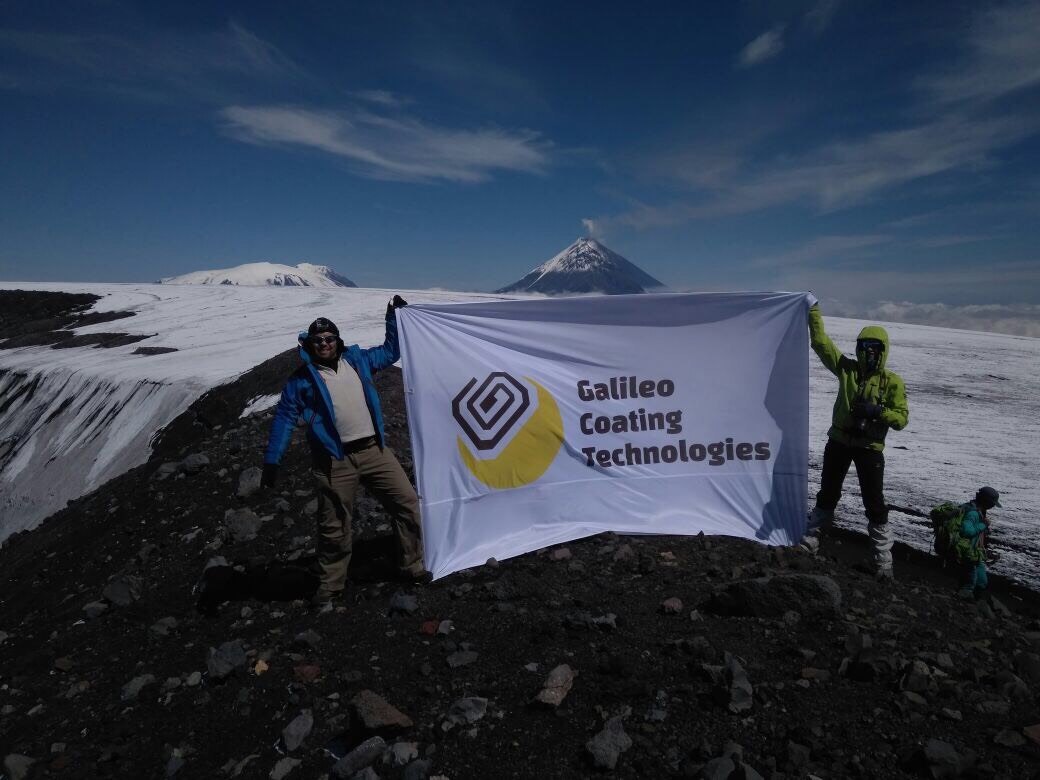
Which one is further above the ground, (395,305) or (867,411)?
(395,305)

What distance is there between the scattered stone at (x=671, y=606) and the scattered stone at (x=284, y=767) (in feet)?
9.15

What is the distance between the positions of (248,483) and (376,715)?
4.65 meters

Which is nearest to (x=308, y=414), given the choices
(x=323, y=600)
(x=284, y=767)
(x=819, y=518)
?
(x=323, y=600)

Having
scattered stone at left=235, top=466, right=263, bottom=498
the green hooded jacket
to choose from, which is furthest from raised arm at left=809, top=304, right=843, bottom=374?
scattered stone at left=235, top=466, right=263, bottom=498

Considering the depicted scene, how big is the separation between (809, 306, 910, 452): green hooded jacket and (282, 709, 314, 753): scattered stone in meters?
5.09

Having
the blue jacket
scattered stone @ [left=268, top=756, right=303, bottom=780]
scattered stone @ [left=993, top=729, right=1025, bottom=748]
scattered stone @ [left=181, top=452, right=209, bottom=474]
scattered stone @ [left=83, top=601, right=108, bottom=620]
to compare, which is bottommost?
scattered stone @ [left=83, top=601, right=108, bottom=620]

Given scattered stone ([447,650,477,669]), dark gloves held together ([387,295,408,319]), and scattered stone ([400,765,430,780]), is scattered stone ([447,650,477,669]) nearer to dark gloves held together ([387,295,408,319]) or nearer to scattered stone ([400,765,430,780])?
scattered stone ([400,765,430,780])

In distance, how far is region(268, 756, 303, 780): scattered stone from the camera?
329cm

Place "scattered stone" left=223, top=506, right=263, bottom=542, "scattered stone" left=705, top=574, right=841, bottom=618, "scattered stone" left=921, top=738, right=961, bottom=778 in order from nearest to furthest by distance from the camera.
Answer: "scattered stone" left=921, top=738, right=961, bottom=778 < "scattered stone" left=705, top=574, right=841, bottom=618 < "scattered stone" left=223, top=506, right=263, bottom=542

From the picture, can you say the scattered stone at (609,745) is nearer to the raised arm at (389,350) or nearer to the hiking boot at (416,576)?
the hiking boot at (416,576)

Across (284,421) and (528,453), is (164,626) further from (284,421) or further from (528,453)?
(528,453)

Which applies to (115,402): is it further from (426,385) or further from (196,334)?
(426,385)

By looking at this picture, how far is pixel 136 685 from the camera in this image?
4.23 m

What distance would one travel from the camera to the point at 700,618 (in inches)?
175
